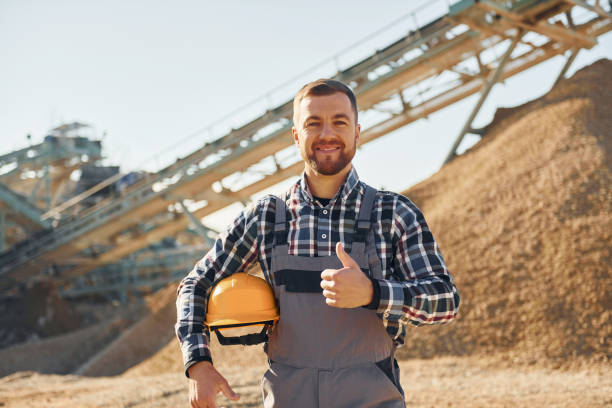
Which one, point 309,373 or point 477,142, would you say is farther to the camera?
point 477,142

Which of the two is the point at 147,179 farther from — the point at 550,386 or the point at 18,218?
the point at 550,386

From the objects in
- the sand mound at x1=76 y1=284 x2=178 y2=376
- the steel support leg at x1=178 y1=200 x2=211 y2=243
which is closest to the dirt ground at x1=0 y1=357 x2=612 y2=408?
the sand mound at x1=76 y1=284 x2=178 y2=376

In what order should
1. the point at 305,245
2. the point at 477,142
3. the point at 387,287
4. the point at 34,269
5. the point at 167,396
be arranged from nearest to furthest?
the point at 387,287 → the point at 305,245 → the point at 167,396 → the point at 477,142 → the point at 34,269

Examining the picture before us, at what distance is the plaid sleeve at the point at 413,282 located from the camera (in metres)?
1.83

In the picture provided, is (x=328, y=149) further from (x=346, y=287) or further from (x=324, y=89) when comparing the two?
(x=346, y=287)

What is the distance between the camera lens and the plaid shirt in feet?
6.13

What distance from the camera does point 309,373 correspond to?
1.94m

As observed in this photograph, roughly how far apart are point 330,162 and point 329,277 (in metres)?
Answer: 0.56

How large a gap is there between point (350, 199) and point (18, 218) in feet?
67.1

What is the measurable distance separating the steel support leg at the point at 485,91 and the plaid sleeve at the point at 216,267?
1118cm

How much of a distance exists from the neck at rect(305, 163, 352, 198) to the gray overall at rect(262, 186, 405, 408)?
6.1 inches

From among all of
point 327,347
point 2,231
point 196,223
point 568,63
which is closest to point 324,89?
point 327,347

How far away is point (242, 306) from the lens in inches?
83.5

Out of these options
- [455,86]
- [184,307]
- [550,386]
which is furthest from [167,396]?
[455,86]
